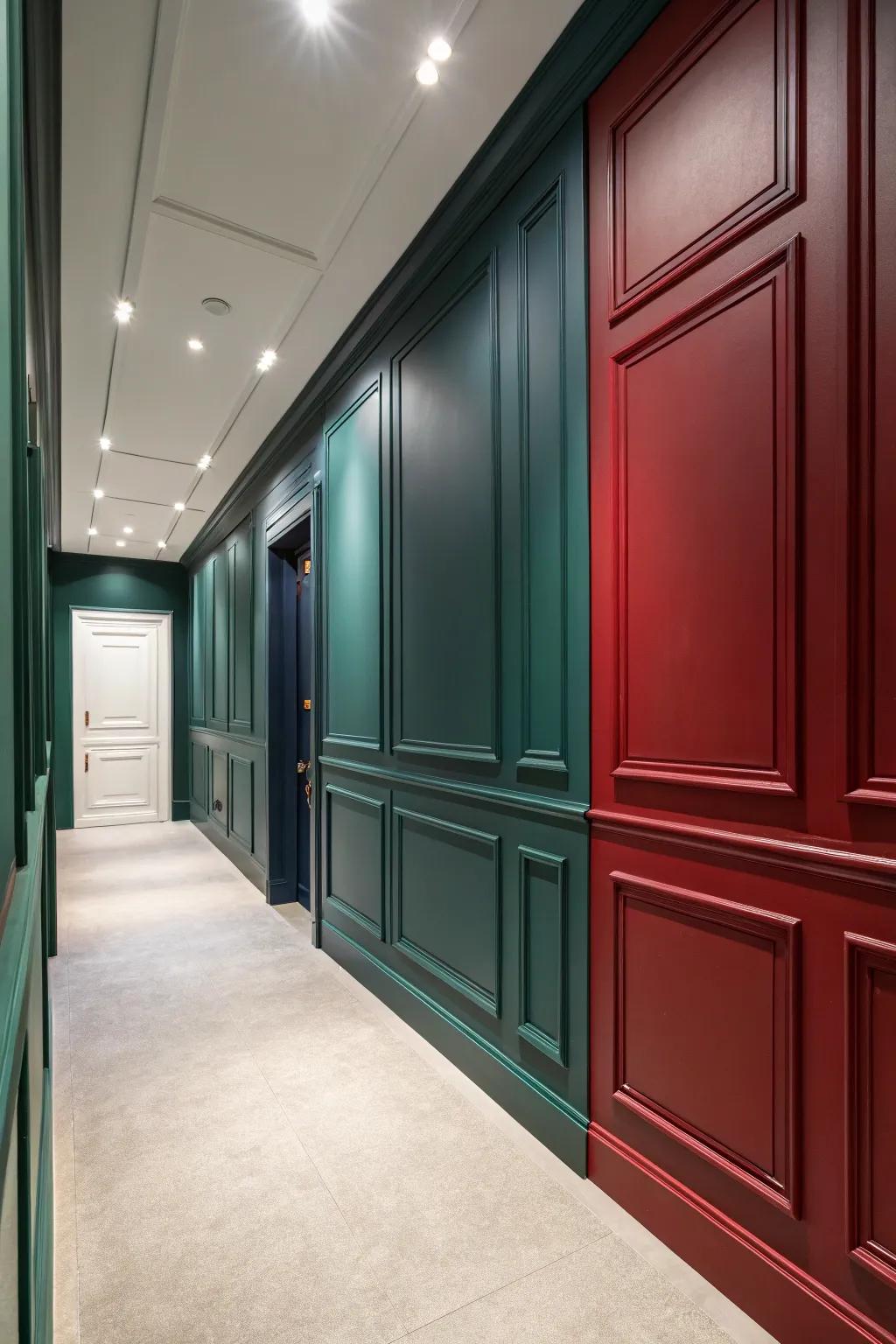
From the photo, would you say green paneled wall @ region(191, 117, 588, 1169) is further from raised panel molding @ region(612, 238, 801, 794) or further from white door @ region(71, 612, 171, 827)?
white door @ region(71, 612, 171, 827)

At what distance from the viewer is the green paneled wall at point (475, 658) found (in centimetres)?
211

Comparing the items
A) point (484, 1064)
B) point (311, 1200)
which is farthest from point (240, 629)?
point (311, 1200)

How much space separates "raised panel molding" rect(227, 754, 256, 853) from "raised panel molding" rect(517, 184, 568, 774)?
12.4 ft

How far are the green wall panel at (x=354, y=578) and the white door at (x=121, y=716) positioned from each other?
5308 millimetres

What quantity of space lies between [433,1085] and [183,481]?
4.87 m

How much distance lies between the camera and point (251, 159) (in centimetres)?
240

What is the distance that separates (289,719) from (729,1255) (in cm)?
405

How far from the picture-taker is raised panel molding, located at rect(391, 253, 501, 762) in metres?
2.50

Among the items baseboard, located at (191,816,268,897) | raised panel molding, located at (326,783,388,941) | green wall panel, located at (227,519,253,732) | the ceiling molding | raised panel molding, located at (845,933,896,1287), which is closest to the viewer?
raised panel molding, located at (845,933,896,1287)

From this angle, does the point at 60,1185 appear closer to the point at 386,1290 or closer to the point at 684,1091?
the point at 386,1290

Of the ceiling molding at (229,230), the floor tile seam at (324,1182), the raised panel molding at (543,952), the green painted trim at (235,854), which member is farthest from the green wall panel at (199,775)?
the raised panel molding at (543,952)

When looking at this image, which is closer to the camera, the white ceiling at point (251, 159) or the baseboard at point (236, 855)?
the white ceiling at point (251, 159)

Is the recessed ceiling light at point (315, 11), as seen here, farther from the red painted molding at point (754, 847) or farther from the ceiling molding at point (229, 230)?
the red painted molding at point (754, 847)

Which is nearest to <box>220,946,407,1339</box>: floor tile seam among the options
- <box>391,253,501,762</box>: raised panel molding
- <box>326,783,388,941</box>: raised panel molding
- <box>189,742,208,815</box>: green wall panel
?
<box>326,783,388,941</box>: raised panel molding
